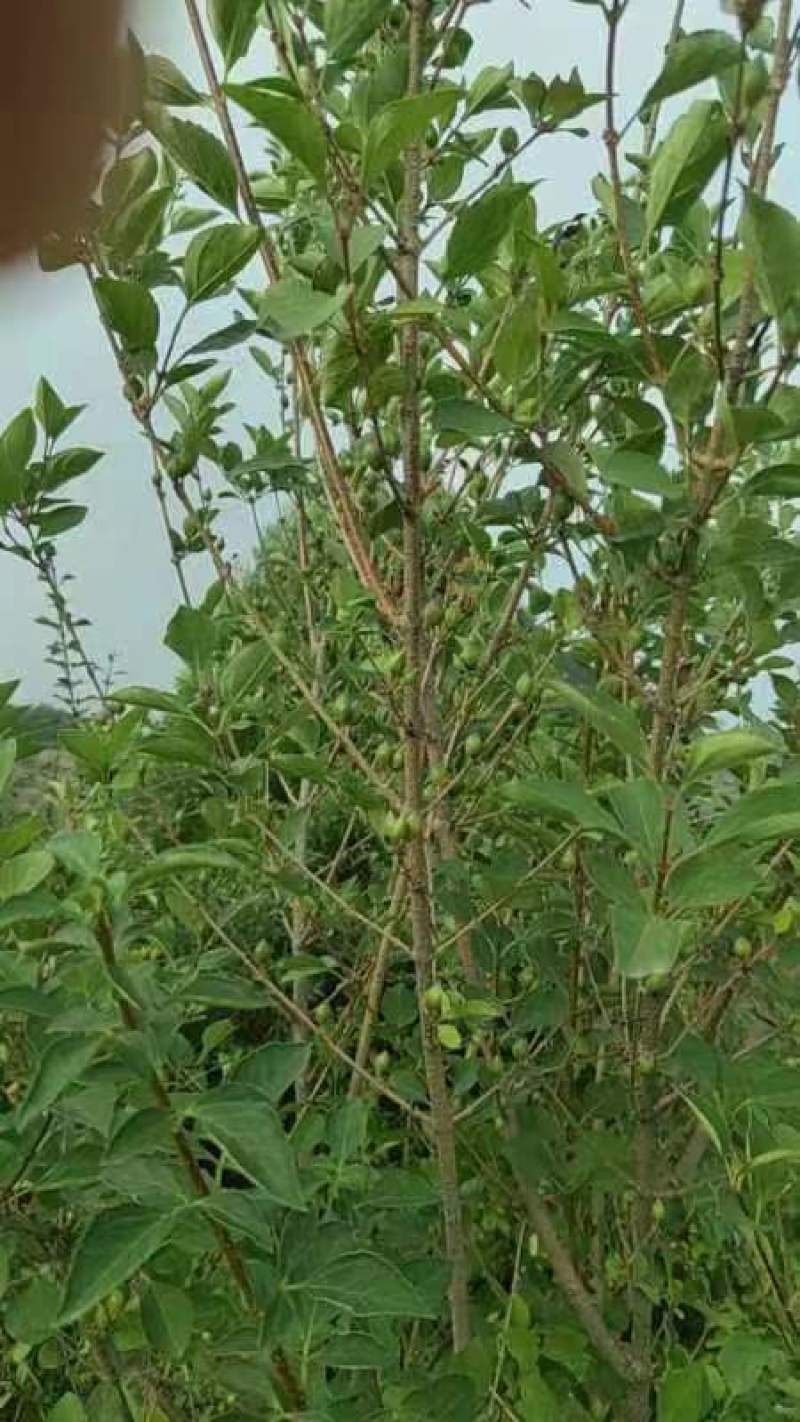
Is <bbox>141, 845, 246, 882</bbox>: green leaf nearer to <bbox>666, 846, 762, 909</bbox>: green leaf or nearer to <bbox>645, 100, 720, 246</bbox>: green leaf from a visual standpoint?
<bbox>666, 846, 762, 909</bbox>: green leaf

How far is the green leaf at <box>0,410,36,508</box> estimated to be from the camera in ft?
3.63

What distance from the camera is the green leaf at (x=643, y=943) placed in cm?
73

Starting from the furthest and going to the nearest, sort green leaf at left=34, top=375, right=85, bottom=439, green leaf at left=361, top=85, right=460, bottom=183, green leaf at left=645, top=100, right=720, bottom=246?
green leaf at left=34, top=375, right=85, bottom=439, green leaf at left=645, top=100, right=720, bottom=246, green leaf at left=361, top=85, right=460, bottom=183

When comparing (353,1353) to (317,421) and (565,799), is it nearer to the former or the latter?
(565,799)

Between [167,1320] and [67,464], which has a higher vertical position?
[67,464]

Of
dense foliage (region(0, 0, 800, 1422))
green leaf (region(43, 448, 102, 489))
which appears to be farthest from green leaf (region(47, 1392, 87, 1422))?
green leaf (region(43, 448, 102, 489))

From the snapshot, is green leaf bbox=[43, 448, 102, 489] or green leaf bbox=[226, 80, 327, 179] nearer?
green leaf bbox=[226, 80, 327, 179]

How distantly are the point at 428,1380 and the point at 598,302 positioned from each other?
960 millimetres

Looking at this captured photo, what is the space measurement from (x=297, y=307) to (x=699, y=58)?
23cm

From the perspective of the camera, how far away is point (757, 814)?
0.81m

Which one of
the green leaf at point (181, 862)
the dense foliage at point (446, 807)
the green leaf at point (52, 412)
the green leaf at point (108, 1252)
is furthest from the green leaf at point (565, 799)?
the green leaf at point (52, 412)

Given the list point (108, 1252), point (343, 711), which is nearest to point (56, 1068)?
point (108, 1252)

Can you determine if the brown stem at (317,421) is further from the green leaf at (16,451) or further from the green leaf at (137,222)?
the green leaf at (16,451)

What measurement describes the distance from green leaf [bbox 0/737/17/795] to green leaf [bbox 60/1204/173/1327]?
28cm
